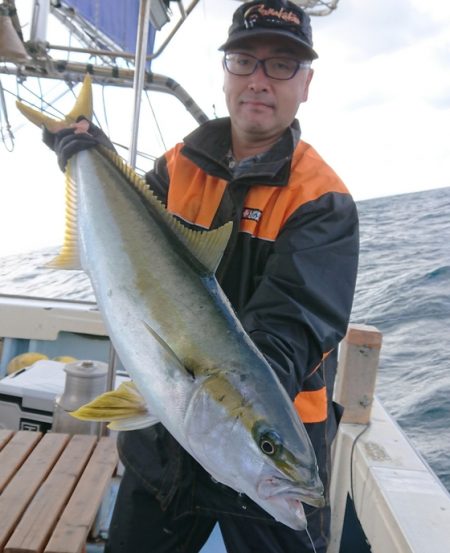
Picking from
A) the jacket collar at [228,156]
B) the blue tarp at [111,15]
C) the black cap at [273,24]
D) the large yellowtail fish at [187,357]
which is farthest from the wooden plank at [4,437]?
the blue tarp at [111,15]

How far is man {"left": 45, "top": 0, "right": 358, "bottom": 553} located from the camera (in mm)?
1860

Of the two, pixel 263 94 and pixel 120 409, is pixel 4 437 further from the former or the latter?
pixel 263 94

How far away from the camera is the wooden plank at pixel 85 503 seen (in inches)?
82.4

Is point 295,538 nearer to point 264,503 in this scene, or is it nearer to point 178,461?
point 178,461

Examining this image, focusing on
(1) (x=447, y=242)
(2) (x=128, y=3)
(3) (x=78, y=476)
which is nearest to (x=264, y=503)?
(3) (x=78, y=476)

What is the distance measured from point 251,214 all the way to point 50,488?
1.45 meters

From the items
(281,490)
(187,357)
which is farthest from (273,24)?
(281,490)

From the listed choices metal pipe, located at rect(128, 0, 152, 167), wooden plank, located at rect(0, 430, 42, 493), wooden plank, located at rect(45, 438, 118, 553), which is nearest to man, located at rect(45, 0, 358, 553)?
wooden plank, located at rect(45, 438, 118, 553)

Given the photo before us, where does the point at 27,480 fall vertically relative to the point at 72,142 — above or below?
below

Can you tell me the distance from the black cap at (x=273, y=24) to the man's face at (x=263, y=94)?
36mm

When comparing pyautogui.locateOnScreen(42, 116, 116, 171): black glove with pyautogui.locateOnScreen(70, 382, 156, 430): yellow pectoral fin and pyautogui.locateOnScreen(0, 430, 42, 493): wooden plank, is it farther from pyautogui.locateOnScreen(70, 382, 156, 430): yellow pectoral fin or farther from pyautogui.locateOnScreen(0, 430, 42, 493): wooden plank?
pyautogui.locateOnScreen(0, 430, 42, 493): wooden plank

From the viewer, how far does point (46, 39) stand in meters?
5.08

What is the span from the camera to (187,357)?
1.46 m

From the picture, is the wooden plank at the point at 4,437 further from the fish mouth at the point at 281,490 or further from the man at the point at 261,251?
the fish mouth at the point at 281,490
